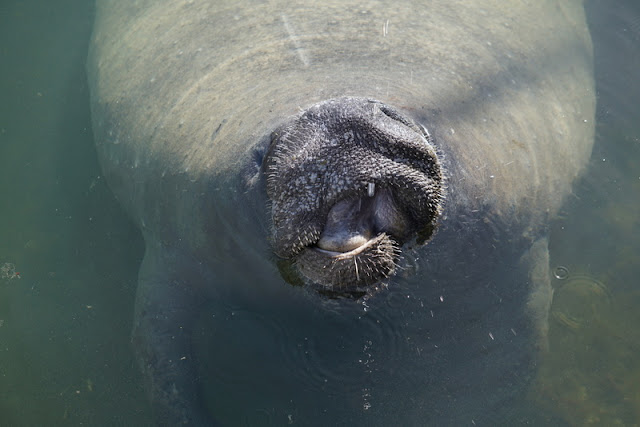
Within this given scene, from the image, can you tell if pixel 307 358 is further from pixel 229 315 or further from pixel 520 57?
pixel 520 57

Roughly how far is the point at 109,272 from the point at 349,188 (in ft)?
11.2

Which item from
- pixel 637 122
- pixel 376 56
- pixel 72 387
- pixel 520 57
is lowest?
pixel 637 122

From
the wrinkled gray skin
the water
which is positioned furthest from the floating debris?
the wrinkled gray skin

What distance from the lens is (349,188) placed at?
2875mm

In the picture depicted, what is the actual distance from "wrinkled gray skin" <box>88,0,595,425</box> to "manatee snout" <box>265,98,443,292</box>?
1.16 feet

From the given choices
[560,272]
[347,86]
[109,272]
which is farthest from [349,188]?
[109,272]

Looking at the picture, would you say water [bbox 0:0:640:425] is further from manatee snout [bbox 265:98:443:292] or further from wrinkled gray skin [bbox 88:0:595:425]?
manatee snout [bbox 265:98:443:292]

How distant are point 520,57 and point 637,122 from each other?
2003 millimetres

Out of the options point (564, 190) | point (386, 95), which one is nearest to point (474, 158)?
point (386, 95)

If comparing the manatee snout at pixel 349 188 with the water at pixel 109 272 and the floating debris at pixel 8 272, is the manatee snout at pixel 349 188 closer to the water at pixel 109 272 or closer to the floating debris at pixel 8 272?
the water at pixel 109 272

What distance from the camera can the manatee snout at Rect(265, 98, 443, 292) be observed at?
2.89 metres

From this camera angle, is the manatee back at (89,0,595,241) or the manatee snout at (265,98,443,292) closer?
the manatee snout at (265,98,443,292)

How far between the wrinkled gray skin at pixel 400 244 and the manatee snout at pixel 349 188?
1.16 ft

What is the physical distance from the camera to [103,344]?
16.4ft
